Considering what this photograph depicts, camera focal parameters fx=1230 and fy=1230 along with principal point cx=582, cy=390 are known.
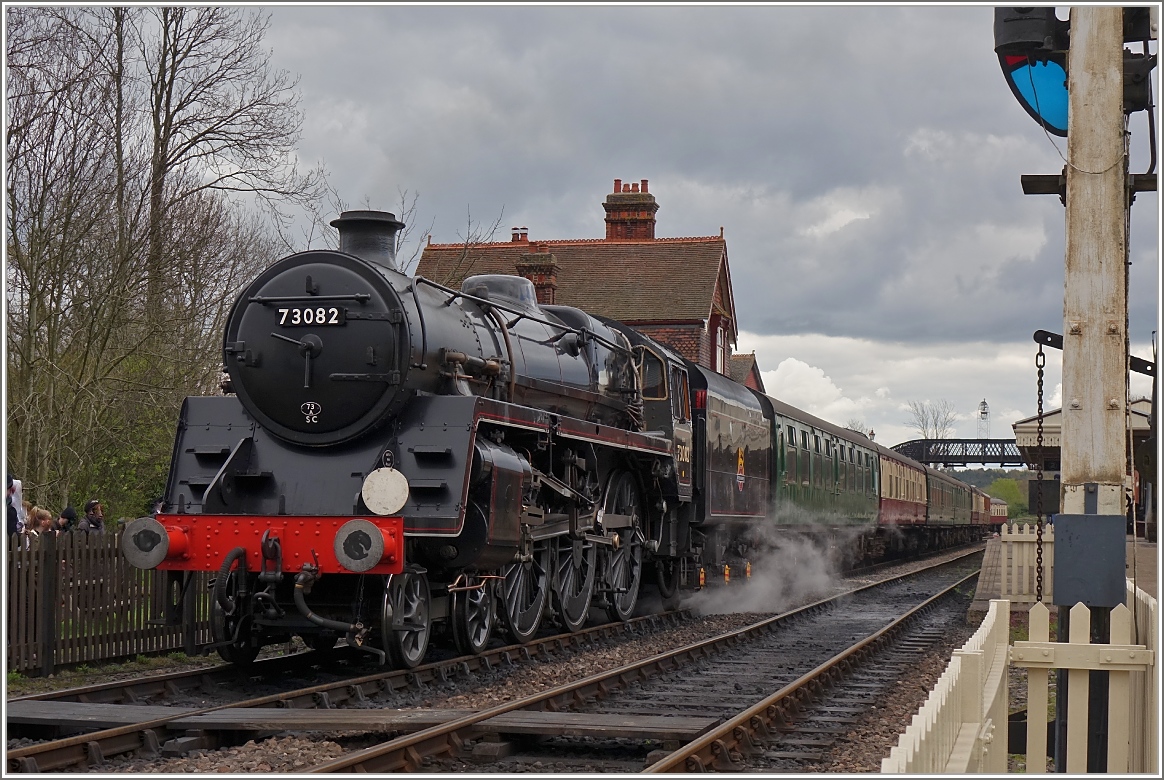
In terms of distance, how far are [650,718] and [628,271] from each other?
25082 millimetres

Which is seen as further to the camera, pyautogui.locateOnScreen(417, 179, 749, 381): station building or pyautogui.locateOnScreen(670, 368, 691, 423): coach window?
pyautogui.locateOnScreen(417, 179, 749, 381): station building

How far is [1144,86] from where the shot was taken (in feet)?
23.8

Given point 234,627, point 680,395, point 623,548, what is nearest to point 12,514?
point 234,627

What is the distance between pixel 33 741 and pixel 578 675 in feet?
13.4

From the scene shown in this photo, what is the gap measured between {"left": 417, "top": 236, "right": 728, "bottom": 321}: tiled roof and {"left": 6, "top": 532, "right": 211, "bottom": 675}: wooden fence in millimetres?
19333

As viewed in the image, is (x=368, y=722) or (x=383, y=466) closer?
(x=368, y=722)

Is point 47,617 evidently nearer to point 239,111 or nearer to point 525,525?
point 525,525

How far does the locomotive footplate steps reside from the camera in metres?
6.43

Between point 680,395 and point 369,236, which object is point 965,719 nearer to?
point 369,236

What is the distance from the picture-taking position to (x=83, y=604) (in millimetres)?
9977

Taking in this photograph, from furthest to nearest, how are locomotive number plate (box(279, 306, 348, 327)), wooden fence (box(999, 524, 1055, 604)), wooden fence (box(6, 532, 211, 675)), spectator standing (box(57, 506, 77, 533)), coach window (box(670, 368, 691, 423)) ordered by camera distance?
wooden fence (box(999, 524, 1055, 604))
coach window (box(670, 368, 691, 423))
spectator standing (box(57, 506, 77, 533))
wooden fence (box(6, 532, 211, 675))
locomotive number plate (box(279, 306, 348, 327))

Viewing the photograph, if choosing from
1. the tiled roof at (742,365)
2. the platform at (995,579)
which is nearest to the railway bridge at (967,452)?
the tiled roof at (742,365)

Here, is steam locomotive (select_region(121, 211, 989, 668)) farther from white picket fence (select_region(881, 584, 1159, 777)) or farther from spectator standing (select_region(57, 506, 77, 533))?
spectator standing (select_region(57, 506, 77, 533))

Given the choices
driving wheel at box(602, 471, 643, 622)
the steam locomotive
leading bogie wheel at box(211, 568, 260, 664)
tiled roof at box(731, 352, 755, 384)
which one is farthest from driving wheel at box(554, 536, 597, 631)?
tiled roof at box(731, 352, 755, 384)
